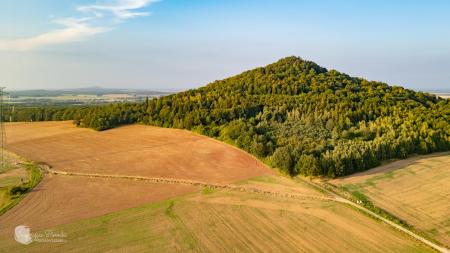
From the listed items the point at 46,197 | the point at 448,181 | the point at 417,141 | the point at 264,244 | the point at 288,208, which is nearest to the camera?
the point at 264,244

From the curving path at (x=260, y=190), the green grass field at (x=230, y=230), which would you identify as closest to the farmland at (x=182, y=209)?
the green grass field at (x=230, y=230)

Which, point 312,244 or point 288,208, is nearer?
point 312,244

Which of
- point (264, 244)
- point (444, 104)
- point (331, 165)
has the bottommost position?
Answer: point (264, 244)

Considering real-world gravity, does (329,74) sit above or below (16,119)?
above

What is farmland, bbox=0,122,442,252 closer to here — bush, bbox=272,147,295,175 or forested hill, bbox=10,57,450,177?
bush, bbox=272,147,295,175

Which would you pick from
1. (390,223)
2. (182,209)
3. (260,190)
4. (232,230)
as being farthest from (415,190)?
(182,209)

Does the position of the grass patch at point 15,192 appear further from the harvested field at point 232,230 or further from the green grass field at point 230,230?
the harvested field at point 232,230

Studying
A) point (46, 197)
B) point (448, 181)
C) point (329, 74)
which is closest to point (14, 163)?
point (46, 197)

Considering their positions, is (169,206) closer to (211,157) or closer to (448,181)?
(211,157)
